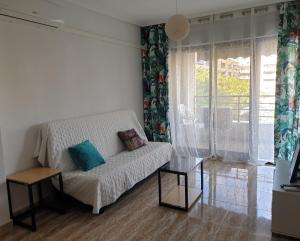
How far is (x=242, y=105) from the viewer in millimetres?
4043

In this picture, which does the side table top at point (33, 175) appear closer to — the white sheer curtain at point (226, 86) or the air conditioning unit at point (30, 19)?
the air conditioning unit at point (30, 19)

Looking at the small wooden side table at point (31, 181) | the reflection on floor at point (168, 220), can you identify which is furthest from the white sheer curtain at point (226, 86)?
the small wooden side table at point (31, 181)

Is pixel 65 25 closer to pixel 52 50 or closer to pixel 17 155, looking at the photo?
pixel 52 50

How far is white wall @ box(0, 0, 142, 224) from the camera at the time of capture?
2588 mm

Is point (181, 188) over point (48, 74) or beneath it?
beneath

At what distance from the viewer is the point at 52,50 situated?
3025 mm

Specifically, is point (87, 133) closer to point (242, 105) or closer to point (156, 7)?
point (156, 7)

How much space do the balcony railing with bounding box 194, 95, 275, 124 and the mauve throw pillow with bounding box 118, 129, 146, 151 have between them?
4.23 ft

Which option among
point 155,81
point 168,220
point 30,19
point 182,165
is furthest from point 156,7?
point 168,220

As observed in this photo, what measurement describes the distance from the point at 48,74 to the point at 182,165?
1.91 m

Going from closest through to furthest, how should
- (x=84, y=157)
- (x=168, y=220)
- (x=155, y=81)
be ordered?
(x=168, y=220)
(x=84, y=157)
(x=155, y=81)

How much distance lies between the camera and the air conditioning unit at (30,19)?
8.20ft

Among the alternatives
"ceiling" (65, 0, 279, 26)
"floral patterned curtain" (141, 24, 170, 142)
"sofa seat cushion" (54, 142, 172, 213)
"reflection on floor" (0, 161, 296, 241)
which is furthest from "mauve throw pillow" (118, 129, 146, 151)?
"ceiling" (65, 0, 279, 26)

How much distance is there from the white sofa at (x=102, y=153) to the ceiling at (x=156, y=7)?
152 centimetres
